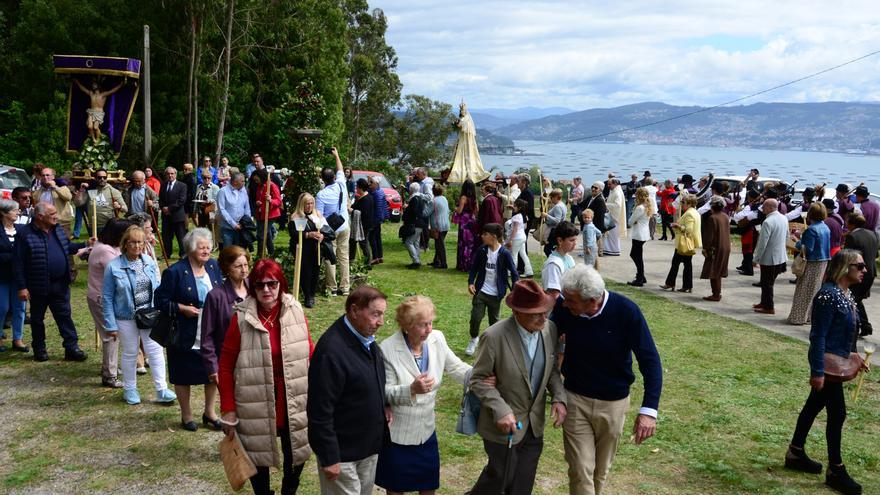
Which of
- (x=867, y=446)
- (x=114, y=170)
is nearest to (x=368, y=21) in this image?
(x=114, y=170)

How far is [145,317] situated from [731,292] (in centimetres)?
1119

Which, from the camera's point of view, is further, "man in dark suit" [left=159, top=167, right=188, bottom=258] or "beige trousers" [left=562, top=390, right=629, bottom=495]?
"man in dark suit" [left=159, top=167, right=188, bottom=258]

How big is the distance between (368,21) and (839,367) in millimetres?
41300

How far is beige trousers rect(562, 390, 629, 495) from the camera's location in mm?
4680

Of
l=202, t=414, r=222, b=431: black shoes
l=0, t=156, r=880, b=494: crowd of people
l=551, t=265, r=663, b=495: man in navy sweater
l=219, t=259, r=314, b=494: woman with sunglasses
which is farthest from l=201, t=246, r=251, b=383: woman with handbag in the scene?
l=551, t=265, r=663, b=495: man in navy sweater

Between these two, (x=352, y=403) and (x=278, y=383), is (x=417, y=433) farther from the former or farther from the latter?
(x=278, y=383)

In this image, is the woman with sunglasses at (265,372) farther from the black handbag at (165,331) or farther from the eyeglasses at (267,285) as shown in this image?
the black handbag at (165,331)

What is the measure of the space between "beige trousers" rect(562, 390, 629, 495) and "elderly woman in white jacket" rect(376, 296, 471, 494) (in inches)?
35.9

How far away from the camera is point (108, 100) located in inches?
576

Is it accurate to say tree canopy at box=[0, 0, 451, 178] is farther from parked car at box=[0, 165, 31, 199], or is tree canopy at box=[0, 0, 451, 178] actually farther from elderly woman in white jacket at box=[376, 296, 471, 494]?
elderly woman in white jacket at box=[376, 296, 471, 494]

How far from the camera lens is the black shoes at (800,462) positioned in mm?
6105

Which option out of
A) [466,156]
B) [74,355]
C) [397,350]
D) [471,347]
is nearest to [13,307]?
[74,355]

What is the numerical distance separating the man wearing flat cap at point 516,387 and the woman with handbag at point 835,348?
2.49 m

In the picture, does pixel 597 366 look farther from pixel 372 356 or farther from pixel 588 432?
pixel 372 356
